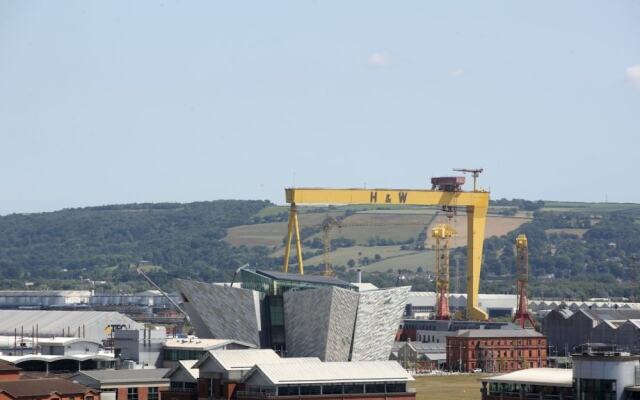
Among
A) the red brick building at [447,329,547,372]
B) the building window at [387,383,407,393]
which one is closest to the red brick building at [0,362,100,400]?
the building window at [387,383,407,393]

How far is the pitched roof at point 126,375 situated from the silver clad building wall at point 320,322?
18629mm

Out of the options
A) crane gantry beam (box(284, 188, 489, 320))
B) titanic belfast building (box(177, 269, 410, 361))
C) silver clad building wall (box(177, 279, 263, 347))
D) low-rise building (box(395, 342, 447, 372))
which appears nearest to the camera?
titanic belfast building (box(177, 269, 410, 361))

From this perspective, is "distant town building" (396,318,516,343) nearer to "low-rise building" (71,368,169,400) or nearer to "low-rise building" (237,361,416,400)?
"low-rise building" (71,368,169,400)

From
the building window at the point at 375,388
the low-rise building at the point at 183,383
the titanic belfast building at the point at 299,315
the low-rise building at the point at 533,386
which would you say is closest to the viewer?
the low-rise building at the point at 533,386

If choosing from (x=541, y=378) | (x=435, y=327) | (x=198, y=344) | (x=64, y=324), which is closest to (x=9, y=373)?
(x=198, y=344)

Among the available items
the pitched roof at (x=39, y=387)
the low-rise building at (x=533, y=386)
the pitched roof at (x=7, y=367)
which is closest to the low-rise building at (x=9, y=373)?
the pitched roof at (x=7, y=367)

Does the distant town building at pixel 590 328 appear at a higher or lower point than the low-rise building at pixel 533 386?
lower

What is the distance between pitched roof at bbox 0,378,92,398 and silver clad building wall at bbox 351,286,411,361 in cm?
3118

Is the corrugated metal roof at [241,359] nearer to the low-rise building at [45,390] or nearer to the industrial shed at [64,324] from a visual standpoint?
the low-rise building at [45,390]

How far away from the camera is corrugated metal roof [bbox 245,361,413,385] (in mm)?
78312

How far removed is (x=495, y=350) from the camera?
6033 inches

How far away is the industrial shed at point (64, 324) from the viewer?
155625 millimetres

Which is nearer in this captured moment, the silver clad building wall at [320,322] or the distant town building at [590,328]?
the silver clad building wall at [320,322]

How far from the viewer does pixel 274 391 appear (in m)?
77.8
